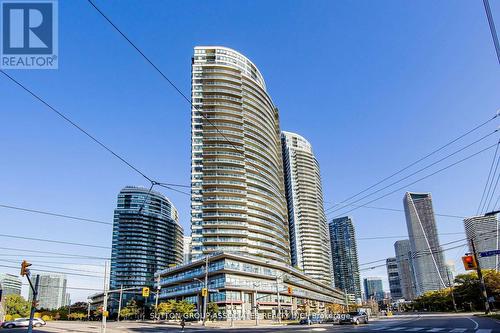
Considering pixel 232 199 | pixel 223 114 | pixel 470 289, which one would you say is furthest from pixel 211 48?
pixel 470 289

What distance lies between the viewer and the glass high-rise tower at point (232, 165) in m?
115

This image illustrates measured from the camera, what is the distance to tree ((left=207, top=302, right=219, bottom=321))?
80.9 metres

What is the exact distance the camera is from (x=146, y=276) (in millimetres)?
197875

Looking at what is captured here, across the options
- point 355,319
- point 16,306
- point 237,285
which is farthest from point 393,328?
point 16,306

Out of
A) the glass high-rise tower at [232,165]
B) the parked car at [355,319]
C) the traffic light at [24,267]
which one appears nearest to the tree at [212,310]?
the glass high-rise tower at [232,165]

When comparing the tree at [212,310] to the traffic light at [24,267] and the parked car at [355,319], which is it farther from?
the traffic light at [24,267]

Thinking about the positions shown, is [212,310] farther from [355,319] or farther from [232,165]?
[232,165]

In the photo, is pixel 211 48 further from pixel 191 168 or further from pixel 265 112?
pixel 191 168

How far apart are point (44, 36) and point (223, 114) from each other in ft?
371

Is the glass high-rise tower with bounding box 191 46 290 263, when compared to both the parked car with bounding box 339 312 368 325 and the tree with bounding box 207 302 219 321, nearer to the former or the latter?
the tree with bounding box 207 302 219 321

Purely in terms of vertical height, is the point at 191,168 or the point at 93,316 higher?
the point at 191,168

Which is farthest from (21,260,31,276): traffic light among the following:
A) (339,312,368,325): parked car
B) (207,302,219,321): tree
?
(207,302,219,321): tree

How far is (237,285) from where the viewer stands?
90188mm

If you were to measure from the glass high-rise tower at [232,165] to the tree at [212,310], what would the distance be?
75.1ft
